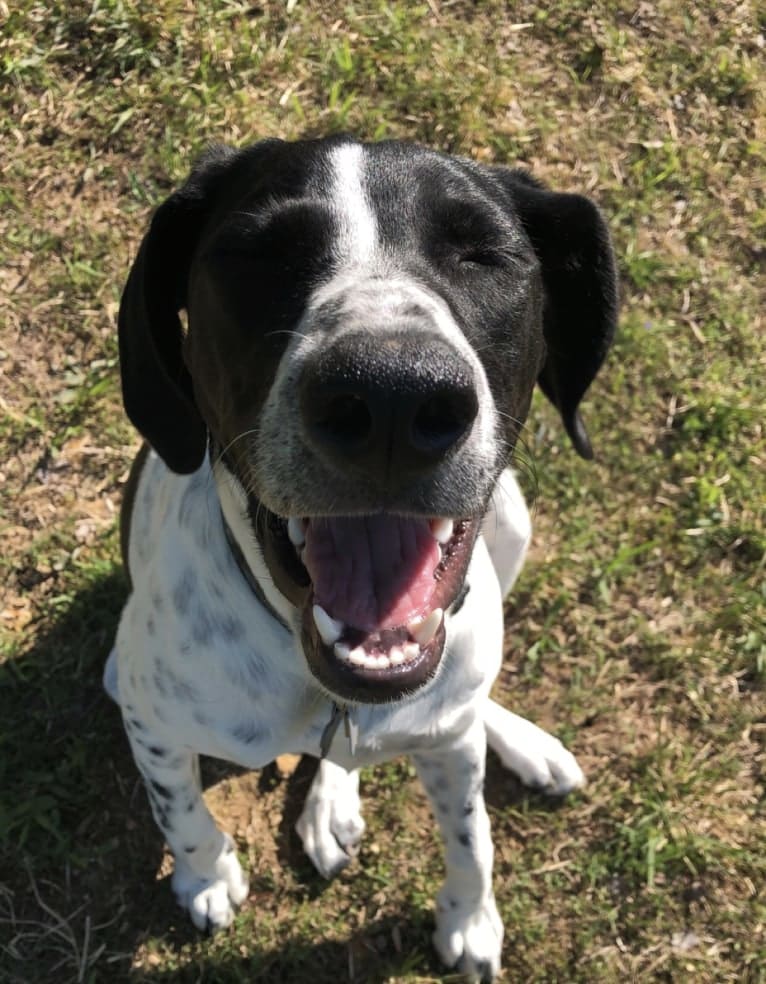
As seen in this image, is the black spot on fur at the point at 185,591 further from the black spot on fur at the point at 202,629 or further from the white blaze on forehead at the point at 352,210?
the white blaze on forehead at the point at 352,210

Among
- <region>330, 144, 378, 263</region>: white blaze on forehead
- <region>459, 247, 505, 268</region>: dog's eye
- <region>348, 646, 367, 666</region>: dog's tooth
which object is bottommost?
<region>348, 646, 367, 666</region>: dog's tooth

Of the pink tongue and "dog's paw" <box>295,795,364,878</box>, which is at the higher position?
the pink tongue

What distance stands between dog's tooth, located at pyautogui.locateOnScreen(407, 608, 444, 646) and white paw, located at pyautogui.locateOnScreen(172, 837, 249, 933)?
1.62 metres

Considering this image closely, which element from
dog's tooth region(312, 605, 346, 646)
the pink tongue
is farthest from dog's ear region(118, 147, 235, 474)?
dog's tooth region(312, 605, 346, 646)

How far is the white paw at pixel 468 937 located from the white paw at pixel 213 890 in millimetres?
719

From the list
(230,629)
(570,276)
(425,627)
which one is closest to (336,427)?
(425,627)

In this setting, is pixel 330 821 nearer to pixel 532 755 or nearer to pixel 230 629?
pixel 532 755

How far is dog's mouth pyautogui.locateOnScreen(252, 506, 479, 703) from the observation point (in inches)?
96.3

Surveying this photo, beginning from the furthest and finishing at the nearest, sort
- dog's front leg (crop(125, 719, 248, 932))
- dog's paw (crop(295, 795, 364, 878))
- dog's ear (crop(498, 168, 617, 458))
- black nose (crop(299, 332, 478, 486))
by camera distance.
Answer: dog's paw (crop(295, 795, 364, 878)) < dog's front leg (crop(125, 719, 248, 932)) < dog's ear (crop(498, 168, 617, 458)) < black nose (crop(299, 332, 478, 486))

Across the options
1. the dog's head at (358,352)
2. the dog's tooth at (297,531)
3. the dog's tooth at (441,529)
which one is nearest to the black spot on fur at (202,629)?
the dog's head at (358,352)

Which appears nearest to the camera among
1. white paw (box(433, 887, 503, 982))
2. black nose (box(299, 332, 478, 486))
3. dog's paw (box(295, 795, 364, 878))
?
black nose (box(299, 332, 478, 486))

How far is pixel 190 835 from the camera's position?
11.6 ft

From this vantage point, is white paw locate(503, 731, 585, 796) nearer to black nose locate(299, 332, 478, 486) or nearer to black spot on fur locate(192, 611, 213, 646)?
black spot on fur locate(192, 611, 213, 646)

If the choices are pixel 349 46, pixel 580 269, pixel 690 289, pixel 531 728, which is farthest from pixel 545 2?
pixel 531 728
